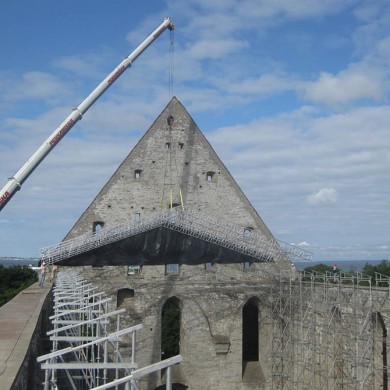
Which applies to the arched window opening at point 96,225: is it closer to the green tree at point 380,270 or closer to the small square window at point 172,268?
the small square window at point 172,268

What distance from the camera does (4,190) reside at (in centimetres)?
1631

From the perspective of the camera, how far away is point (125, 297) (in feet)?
63.9

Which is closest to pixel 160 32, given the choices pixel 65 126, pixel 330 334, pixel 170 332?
pixel 65 126

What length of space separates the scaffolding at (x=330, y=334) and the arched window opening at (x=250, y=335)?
4.63m

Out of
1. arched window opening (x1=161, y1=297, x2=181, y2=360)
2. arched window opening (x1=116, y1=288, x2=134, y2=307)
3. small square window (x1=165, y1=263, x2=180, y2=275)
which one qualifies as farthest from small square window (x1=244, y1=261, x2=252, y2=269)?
arched window opening (x1=161, y1=297, x2=181, y2=360)

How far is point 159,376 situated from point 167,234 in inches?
205

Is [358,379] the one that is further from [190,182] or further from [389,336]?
[190,182]

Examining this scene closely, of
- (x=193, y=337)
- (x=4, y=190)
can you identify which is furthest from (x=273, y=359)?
(x=4, y=190)

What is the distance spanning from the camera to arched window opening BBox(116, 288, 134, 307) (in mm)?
19344

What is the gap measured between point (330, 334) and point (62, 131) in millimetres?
11872

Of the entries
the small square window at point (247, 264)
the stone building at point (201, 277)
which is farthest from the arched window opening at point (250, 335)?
the stone building at point (201, 277)

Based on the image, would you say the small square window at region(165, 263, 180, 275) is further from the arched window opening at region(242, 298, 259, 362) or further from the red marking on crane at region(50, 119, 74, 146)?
the red marking on crane at region(50, 119, 74, 146)

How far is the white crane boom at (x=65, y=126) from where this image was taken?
16562 millimetres

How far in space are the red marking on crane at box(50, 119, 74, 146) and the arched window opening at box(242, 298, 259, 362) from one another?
1124cm
